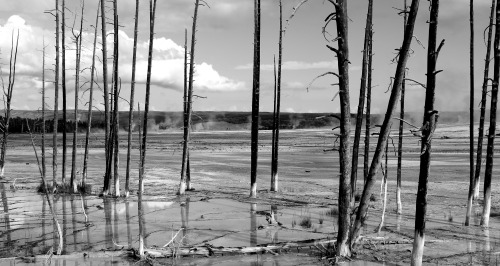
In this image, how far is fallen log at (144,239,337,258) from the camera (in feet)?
39.9

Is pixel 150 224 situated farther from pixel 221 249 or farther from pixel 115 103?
pixel 115 103

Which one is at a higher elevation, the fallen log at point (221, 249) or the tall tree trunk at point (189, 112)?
the tall tree trunk at point (189, 112)

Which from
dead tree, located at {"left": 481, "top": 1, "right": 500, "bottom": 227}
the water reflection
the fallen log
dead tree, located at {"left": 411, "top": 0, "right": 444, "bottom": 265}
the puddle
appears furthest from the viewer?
dead tree, located at {"left": 481, "top": 1, "right": 500, "bottom": 227}

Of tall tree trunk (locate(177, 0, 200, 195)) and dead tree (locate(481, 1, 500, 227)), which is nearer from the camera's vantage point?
dead tree (locate(481, 1, 500, 227))

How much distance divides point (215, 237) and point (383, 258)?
15.7 feet

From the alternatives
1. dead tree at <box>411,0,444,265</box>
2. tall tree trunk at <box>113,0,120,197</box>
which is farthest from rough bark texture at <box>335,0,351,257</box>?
tall tree trunk at <box>113,0,120,197</box>

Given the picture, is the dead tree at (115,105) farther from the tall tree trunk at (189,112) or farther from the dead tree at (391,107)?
the dead tree at (391,107)

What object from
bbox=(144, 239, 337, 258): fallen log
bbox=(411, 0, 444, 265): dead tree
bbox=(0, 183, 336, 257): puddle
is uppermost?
bbox=(411, 0, 444, 265): dead tree

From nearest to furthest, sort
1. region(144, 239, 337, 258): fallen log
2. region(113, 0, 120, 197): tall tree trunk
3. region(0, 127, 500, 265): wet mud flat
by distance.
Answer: region(144, 239, 337, 258): fallen log < region(0, 127, 500, 265): wet mud flat < region(113, 0, 120, 197): tall tree trunk

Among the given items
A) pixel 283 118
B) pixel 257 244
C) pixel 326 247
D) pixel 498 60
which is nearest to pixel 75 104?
pixel 257 244

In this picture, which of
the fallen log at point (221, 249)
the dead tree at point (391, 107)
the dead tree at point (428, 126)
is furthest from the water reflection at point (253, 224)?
the dead tree at point (428, 126)

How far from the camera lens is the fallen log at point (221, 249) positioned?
12152 millimetres

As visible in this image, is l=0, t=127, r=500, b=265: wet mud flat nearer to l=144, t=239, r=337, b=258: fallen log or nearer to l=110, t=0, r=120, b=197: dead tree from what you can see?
l=144, t=239, r=337, b=258: fallen log

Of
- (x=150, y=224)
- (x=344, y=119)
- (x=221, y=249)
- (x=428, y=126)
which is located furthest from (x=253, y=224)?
(x=428, y=126)
